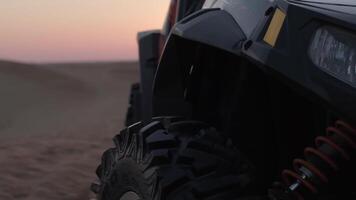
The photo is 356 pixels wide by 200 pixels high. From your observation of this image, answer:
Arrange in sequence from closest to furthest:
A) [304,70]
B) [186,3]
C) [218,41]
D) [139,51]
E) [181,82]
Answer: [304,70]
[218,41]
[181,82]
[186,3]
[139,51]

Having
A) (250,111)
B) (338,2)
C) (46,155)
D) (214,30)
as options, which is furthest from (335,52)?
(46,155)

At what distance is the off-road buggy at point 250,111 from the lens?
1860 millimetres

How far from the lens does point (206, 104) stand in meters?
2.86

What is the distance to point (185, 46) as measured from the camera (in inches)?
106

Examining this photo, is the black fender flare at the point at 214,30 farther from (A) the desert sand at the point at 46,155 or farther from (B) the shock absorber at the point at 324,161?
(A) the desert sand at the point at 46,155

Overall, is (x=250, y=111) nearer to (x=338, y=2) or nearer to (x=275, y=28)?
(x=275, y=28)

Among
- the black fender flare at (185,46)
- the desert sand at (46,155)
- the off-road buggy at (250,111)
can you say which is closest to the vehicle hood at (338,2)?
the off-road buggy at (250,111)

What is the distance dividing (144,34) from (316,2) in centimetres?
297

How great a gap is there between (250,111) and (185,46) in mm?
387

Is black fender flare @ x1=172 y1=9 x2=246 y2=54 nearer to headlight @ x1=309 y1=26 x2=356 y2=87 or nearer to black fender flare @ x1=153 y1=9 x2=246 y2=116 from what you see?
black fender flare @ x1=153 y1=9 x2=246 y2=116

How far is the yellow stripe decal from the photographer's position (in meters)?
2.01

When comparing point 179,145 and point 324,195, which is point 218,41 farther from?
A: point 324,195

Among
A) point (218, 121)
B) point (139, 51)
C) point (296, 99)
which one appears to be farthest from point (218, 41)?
point (139, 51)

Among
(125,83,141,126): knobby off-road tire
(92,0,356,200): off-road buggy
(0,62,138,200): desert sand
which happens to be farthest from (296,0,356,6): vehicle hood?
(0,62,138,200): desert sand
